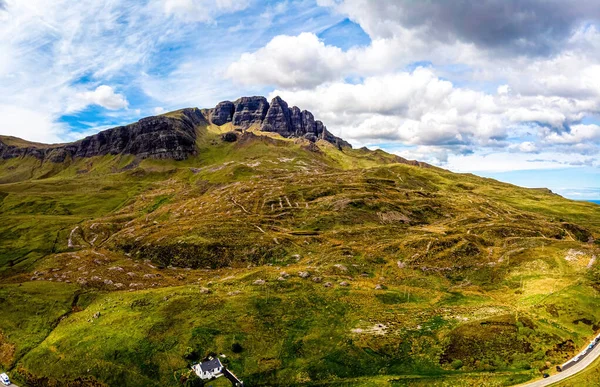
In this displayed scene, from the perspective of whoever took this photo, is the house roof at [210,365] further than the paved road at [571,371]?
Yes

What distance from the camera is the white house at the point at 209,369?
74.0 metres

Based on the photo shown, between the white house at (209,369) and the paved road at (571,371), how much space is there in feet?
207

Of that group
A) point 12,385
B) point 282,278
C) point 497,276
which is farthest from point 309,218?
point 12,385

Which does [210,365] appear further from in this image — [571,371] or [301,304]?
[571,371]

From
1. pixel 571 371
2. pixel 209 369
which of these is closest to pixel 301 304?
pixel 209 369

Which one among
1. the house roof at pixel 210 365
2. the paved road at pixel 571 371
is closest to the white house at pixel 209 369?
the house roof at pixel 210 365

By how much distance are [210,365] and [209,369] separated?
4.01 feet

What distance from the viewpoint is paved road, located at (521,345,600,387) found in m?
68.8

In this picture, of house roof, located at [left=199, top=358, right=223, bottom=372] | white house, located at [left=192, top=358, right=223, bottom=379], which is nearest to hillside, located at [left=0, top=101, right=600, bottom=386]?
white house, located at [left=192, top=358, right=223, bottom=379]

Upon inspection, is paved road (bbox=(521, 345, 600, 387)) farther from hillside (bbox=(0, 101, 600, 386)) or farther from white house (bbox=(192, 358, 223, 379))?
white house (bbox=(192, 358, 223, 379))

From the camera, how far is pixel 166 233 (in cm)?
17038

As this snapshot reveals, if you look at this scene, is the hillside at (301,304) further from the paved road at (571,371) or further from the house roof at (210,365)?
the house roof at (210,365)

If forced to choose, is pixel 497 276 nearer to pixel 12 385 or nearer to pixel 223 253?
pixel 223 253

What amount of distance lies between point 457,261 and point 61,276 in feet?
512
